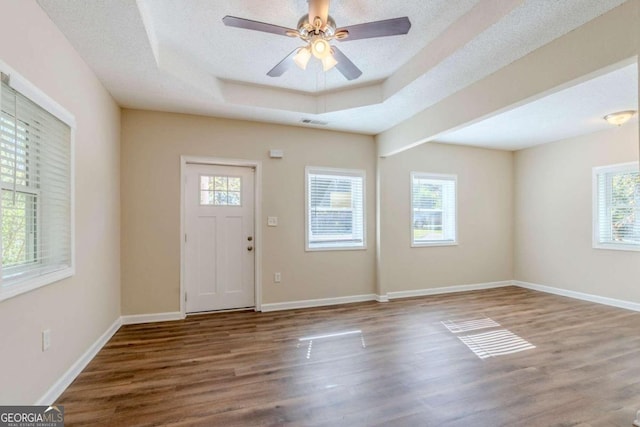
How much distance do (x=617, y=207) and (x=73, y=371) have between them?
22.8ft

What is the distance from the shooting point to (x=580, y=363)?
2.73 m

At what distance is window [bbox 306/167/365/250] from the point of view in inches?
185

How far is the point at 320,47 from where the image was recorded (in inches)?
86.4

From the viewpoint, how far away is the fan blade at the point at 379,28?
1.99m

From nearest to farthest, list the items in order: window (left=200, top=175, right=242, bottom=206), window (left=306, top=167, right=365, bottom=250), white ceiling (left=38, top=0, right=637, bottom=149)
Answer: white ceiling (left=38, top=0, right=637, bottom=149)
window (left=200, top=175, right=242, bottom=206)
window (left=306, top=167, right=365, bottom=250)

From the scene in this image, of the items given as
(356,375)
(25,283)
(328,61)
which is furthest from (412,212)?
(25,283)

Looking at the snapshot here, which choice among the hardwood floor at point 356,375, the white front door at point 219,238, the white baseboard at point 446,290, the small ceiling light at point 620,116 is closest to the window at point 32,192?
the hardwood floor at point 356,375

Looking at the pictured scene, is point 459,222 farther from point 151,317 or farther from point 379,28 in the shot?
point 151,317

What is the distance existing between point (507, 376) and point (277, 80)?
365cm

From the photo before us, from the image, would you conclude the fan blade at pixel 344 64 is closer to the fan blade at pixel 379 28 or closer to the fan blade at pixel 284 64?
the fan blade at pixel 379 28

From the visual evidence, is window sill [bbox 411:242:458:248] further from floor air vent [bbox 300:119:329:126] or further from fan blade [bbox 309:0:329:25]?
fan blade [bbox 309:0:329:25]

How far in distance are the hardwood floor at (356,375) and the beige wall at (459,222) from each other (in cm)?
132

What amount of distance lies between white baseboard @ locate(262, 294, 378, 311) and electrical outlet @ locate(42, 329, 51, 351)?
2.51 metres

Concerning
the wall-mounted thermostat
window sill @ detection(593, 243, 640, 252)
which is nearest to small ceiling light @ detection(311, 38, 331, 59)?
the wall-mounted thermostat
